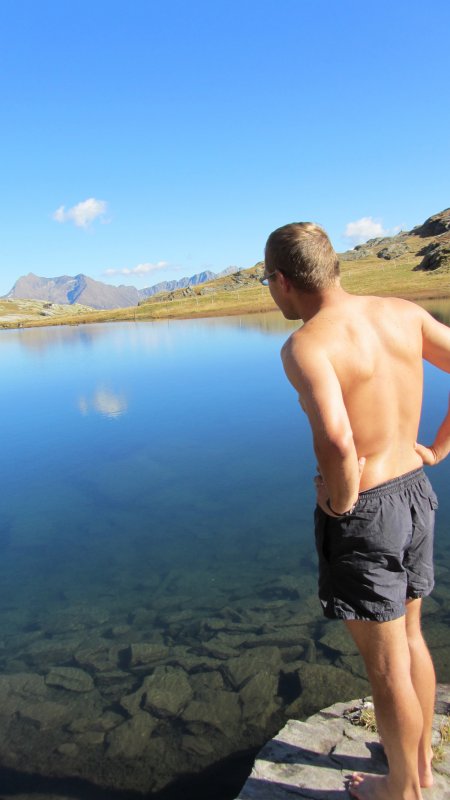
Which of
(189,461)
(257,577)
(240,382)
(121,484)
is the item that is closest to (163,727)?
(257,577)

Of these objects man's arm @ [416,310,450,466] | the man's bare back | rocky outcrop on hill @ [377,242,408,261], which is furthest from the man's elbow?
rocky outcrop on hill @ [377,242,408,261]

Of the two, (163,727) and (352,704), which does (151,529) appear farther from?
(352,704)

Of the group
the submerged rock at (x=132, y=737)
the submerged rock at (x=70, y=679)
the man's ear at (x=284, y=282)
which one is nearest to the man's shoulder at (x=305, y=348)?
the man's ear at (x=284, y=282)

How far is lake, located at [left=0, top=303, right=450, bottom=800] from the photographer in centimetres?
604

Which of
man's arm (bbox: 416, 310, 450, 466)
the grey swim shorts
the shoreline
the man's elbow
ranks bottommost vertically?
the grey swim shorts

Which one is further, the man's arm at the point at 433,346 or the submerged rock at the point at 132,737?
the submerged rock at the point at 132,737

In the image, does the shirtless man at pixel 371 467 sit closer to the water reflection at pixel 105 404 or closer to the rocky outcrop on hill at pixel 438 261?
the water reflection at pixel 105 404

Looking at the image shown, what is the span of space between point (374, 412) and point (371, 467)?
35 cm

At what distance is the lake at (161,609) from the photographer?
6039 millimetres

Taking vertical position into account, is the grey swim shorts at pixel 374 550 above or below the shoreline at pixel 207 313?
below

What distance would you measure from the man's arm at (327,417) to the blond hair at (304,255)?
46cm

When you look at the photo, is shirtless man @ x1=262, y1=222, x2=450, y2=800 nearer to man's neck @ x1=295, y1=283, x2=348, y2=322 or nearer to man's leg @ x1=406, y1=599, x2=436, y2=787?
man's neck @ x1=295, y1=283, x2=348, y2=322

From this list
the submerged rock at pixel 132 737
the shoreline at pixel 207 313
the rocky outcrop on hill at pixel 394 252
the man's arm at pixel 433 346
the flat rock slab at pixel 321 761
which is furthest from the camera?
the rocky outcrop on hill at pixel 394 252

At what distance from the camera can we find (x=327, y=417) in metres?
3.09
